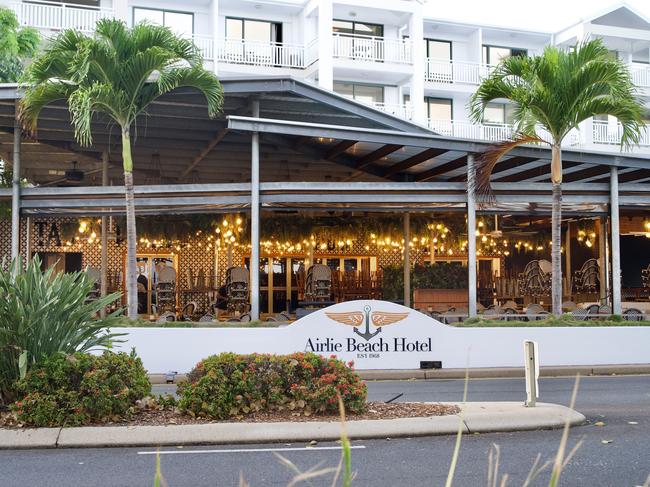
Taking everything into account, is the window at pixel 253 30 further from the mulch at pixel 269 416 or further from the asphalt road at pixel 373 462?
the asphalt road at pixel 373 462

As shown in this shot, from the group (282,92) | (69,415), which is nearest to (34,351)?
(69,415)

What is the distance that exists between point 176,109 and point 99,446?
12012mm

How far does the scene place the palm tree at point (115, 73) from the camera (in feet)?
50.5

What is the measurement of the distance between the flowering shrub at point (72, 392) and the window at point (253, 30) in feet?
78.4

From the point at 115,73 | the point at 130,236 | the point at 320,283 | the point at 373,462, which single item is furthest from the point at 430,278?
the point at 373,462

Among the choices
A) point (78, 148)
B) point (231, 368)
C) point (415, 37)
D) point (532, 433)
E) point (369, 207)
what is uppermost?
point (415, 37)

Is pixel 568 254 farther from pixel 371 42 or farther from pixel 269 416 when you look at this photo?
pixel 269 416

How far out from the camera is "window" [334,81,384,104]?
1230 inches

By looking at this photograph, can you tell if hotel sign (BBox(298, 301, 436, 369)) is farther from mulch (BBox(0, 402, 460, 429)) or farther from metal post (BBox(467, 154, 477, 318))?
mulch (BBox(0, 402, 460, 429))

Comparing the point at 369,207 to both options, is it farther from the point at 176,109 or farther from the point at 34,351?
the point at 34,351

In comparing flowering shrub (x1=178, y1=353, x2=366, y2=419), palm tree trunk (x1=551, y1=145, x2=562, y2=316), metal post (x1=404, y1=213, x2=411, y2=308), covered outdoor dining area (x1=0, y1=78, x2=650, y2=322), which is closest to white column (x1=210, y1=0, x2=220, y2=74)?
covered outdoor dining area (x1=0, y1=78, x2=650, y2=322)

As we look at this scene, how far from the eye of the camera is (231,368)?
8.64 m

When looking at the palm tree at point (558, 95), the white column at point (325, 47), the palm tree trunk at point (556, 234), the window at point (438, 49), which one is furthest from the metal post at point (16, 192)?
the window at point (438, 49)

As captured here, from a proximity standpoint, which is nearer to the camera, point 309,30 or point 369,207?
point 369,207
